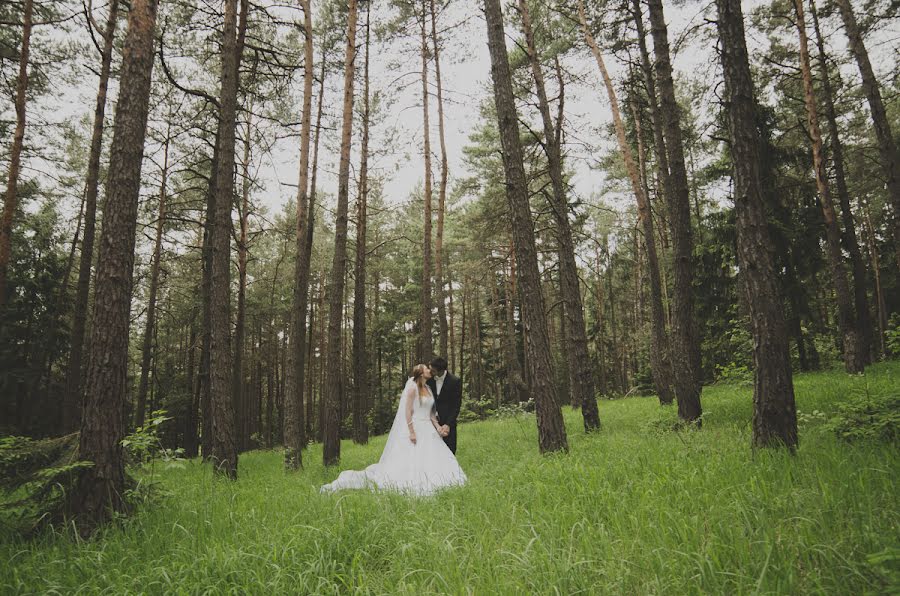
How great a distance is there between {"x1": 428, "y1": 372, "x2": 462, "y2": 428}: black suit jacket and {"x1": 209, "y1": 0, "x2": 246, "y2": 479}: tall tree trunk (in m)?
3.51

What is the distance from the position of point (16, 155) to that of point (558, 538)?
14.8 meters

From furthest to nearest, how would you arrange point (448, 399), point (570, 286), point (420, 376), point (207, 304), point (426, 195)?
point (426, 195), point (207, 304), point (570, 286), point (448, 399), point (420, 376)

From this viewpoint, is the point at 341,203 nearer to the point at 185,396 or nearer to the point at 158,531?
the point at 158,531

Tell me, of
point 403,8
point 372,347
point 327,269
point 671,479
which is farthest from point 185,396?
point 671,479

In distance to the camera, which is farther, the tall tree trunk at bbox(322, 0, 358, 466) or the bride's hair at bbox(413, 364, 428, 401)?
the tall tree trunk at bbox(322, 0, 358, 466)

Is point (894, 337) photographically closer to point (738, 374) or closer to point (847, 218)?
point (738, 374)

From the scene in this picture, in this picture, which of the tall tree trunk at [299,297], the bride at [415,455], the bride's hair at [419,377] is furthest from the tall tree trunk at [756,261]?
the tall tree trunk at [299,297]

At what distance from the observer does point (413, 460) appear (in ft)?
21.2

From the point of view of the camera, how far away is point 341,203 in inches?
375

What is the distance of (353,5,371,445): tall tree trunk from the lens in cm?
1376

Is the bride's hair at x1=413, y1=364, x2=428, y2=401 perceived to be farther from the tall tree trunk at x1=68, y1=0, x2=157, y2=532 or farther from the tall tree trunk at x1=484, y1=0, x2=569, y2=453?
the tall tree trunk at x1=68, y1=0, x2=157, y2=532

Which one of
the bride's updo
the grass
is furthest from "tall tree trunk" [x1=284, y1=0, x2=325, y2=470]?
the grass

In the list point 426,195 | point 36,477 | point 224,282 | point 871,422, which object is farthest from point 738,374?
point 36,477

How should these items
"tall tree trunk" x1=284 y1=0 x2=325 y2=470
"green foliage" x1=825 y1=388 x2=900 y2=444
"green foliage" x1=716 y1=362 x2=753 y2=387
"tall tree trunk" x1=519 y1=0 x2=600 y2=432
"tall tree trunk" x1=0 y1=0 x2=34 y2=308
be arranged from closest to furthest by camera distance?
"green foliage" x1=825 y1=388 x2=900 y2=444
"tall tree trunk" x1=519 y1=0 x2=600 y2=432
"tall tree trunk" x1=284 y1=0 x2=325 y2=470
"green foliage" x1=716 y1=362 x2=753 y2=387
"tall tree trunk" x1=0 y1=0 x2=34 y2=308
